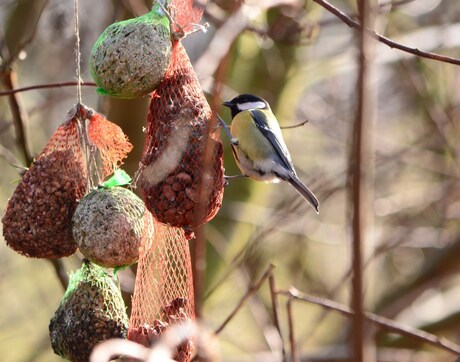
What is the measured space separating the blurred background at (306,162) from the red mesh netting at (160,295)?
69 cm

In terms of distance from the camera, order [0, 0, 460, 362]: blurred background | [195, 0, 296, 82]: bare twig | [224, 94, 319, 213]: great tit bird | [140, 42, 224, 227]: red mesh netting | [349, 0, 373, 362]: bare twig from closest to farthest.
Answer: [349, 0, 373, 362]: bare twig < [140, 42, 224, 227]: red mesh netting < [195, 0, 296, 82]: bare twig < [224, 94, 319, 213]: great tit bird < [0, 0, 460, 362]: blurred background

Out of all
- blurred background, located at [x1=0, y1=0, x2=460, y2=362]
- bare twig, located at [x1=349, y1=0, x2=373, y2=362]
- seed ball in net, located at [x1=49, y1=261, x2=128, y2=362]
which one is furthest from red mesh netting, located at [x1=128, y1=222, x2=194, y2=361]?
bare twig, located at [x1=349, y1=0, x2=373, y2=362]

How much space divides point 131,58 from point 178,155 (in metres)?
0.28

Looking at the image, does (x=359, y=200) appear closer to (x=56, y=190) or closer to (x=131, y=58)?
(x=131, y=58)

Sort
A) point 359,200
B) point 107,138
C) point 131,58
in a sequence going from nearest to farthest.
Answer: point 359,200, point 131,58, point 107,138

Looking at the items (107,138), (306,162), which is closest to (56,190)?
(107,138)

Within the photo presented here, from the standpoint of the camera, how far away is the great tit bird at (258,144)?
9.77ft

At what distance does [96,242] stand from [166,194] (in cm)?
22

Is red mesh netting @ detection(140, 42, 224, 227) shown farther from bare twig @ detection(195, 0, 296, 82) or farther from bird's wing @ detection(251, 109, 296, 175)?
bird's wing @ detection(251, 109, 296, 175)

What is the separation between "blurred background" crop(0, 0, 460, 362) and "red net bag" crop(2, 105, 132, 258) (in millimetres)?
612

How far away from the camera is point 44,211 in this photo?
7.18 ft

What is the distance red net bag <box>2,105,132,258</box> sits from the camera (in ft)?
7.19

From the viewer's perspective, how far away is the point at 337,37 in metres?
5.90

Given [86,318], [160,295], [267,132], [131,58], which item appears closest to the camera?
[131,58]
